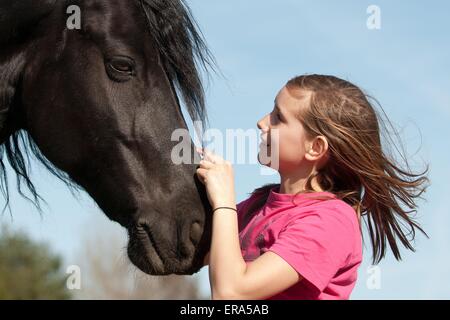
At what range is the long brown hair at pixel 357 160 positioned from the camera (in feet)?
10.2

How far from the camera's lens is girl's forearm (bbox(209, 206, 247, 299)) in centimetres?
272

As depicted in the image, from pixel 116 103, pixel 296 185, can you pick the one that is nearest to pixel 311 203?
pixel 296 185

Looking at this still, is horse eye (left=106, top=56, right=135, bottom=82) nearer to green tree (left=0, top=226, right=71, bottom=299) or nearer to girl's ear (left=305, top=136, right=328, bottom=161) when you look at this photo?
girl's ear (left=305, top=136, right=328, bottom=161)

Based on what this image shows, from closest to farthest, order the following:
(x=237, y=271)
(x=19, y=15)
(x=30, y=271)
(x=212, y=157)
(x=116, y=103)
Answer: (x=237, y=271) → (x=212, y=157) → (x=116, y=103) → (x=19, y=15) → (x=30, y=271)

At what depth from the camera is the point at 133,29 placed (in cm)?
369

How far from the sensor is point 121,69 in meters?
3.59

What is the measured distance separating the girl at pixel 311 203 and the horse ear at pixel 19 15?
1310mm

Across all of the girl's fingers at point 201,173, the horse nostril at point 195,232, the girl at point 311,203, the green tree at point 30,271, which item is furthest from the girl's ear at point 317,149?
the green tree at point 30,271

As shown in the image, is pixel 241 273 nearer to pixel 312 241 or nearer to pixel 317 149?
pixel 312 241

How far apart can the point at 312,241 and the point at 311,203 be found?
0.80 ft

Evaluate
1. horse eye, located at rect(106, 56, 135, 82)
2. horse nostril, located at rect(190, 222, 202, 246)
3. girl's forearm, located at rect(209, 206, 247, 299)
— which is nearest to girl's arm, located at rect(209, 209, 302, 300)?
girl's forearm, located at rect(209, 206, 247, 299)

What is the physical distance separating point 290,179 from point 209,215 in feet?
1.35
